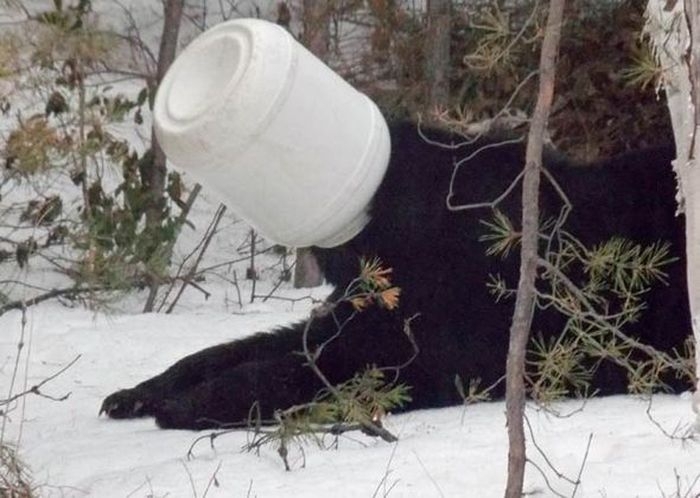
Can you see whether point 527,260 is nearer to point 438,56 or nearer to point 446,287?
point 446,287

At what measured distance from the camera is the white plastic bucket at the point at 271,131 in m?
3.87

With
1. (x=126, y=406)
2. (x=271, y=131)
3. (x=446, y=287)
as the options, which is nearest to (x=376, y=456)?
(x=271, y=131)

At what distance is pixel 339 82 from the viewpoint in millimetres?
4145

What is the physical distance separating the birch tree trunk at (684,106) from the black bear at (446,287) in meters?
1.30

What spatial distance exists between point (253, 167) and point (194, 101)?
244 mm

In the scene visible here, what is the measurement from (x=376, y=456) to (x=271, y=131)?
888 mm

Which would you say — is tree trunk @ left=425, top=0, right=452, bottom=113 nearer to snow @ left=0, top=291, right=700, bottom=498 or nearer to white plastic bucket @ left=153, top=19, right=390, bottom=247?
snow @ left=0, top=291, right=700, bottom=498

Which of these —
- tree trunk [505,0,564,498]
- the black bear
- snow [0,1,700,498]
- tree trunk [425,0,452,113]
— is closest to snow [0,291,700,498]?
snow [0,1,700,498]

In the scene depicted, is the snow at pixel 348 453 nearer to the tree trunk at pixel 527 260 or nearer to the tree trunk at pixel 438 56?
the tree trunk at pixel 527 260

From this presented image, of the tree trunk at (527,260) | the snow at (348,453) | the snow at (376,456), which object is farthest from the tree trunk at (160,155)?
the tree trunk at (527,260)

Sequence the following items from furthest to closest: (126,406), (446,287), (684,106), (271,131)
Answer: (126,406), (446,287), (271,131), (684,106)

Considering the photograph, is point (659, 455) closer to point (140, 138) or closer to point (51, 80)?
point (51, 80)

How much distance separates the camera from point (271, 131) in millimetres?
3885

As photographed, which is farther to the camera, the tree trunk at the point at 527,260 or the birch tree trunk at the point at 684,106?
the birch tree trunk at the point at 684,106
